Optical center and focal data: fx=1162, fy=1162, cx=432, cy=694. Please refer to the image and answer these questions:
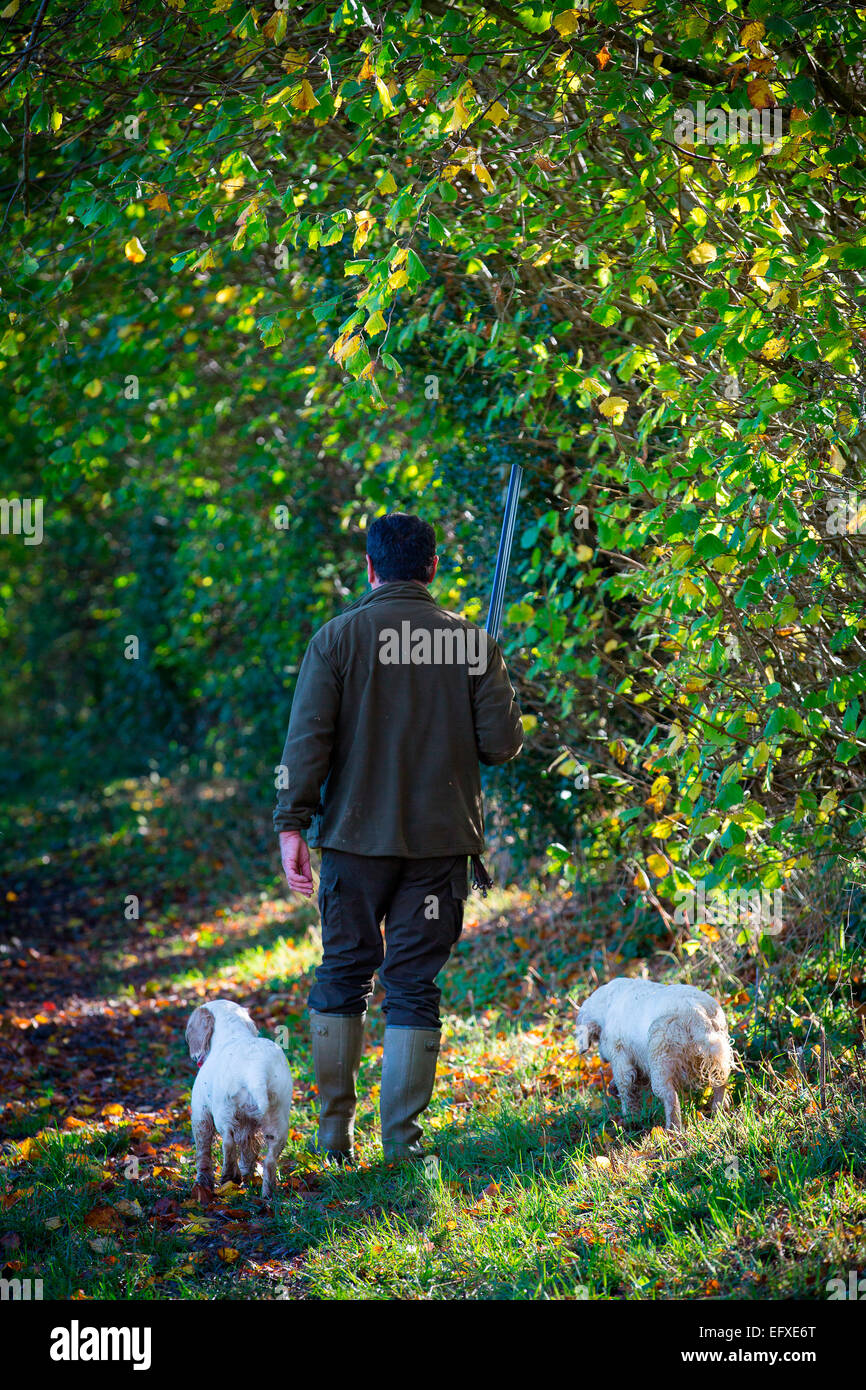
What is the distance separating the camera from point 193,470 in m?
10.8

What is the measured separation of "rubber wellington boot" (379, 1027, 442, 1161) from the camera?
4.25 meters

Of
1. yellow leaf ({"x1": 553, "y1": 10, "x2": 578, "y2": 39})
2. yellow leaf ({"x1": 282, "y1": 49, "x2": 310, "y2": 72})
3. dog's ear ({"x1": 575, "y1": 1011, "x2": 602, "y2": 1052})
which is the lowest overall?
dog's ear ({"x1": 575, "y1": 1011, "x2": 602, "y2": 1052})

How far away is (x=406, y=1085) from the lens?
4250 mm

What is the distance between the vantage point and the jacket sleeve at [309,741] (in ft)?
13.9

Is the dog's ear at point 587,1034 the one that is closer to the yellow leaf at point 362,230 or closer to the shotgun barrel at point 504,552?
the shotgun barrel at point 504,552

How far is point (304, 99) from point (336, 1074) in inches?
137

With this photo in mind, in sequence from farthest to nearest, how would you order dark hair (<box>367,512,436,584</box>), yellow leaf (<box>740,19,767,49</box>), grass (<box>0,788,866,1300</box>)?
dark hair (<box>367,512,436,584</box>), yellow leaf (<box>740,19,767,49</box>), grass (<box>0,788,866,1300</box>)

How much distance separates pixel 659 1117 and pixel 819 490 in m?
2.38

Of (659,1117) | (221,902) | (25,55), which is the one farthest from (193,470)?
(659,1117)

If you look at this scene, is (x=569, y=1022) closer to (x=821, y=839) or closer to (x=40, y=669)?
(x=821, y=839)

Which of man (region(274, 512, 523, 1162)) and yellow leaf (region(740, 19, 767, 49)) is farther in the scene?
man (region(274, 512, 523, 1162))

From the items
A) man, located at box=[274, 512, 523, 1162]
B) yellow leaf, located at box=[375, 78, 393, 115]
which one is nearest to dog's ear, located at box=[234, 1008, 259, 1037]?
man, located at box=[274, 512, 523, 1162]

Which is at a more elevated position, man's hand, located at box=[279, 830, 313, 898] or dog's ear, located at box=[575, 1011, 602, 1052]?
man's hand, located at box=[279, 830, 313, 898]

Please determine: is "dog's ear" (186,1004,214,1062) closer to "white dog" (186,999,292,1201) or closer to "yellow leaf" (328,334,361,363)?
"white dog" (186,999,292,1201)
